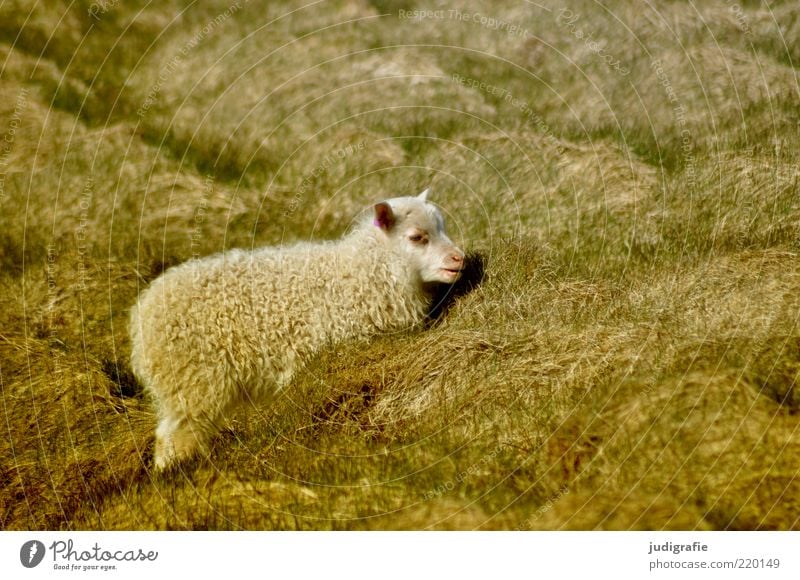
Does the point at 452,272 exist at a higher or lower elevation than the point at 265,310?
higher

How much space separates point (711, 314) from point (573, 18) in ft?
13.7

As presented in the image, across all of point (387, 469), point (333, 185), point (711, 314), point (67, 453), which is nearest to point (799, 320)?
point (711, 314)

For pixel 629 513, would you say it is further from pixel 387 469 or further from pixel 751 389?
pixel 387 469

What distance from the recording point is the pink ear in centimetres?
750

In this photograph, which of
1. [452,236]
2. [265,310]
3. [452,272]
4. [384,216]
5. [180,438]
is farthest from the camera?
[452,236]

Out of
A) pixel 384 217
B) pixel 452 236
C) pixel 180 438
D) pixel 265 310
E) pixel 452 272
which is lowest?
pixel 180 438

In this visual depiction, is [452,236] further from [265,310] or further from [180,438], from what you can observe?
[180,438]

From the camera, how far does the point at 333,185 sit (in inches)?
366

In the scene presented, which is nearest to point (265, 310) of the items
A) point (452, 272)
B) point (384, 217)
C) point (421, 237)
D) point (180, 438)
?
point (180, 438)

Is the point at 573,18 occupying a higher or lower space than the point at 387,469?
higher

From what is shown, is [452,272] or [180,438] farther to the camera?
[452,272]

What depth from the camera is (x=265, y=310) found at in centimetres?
719

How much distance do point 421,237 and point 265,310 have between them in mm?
1558

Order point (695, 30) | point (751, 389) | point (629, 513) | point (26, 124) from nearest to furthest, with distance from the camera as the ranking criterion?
point (629, 513)
point (751, 389)
point (695, 30)
point (26, 124)
